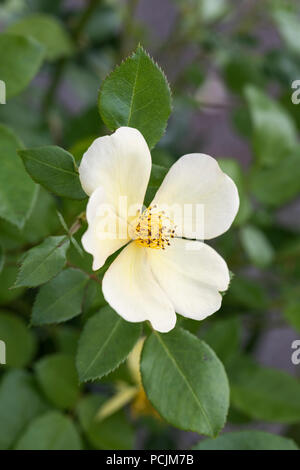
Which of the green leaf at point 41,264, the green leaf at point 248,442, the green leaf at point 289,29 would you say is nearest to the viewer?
the green leaf at point 41,264

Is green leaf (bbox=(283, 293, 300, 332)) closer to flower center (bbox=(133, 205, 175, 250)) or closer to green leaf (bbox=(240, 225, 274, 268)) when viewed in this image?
green leaf (bbox=(240, 225, 274, 268))

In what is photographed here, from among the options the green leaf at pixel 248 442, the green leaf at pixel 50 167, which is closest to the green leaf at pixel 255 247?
the green leaf at pixel 248 442

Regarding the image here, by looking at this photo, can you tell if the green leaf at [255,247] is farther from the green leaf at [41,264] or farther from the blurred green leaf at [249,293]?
the green leaf at [41,264]

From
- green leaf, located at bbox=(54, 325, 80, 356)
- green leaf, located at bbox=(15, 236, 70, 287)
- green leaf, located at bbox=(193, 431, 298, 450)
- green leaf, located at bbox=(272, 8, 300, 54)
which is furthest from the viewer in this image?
green leaf, located at bbox=(272, 8, 300, 54)

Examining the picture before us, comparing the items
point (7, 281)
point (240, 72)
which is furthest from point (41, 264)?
point (240, 72)

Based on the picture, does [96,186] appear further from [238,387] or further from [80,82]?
[80,82]

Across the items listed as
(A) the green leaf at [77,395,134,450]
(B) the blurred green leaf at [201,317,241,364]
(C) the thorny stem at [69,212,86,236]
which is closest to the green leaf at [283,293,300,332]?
(B) the blurred green leaf at [201,317,241,364]
